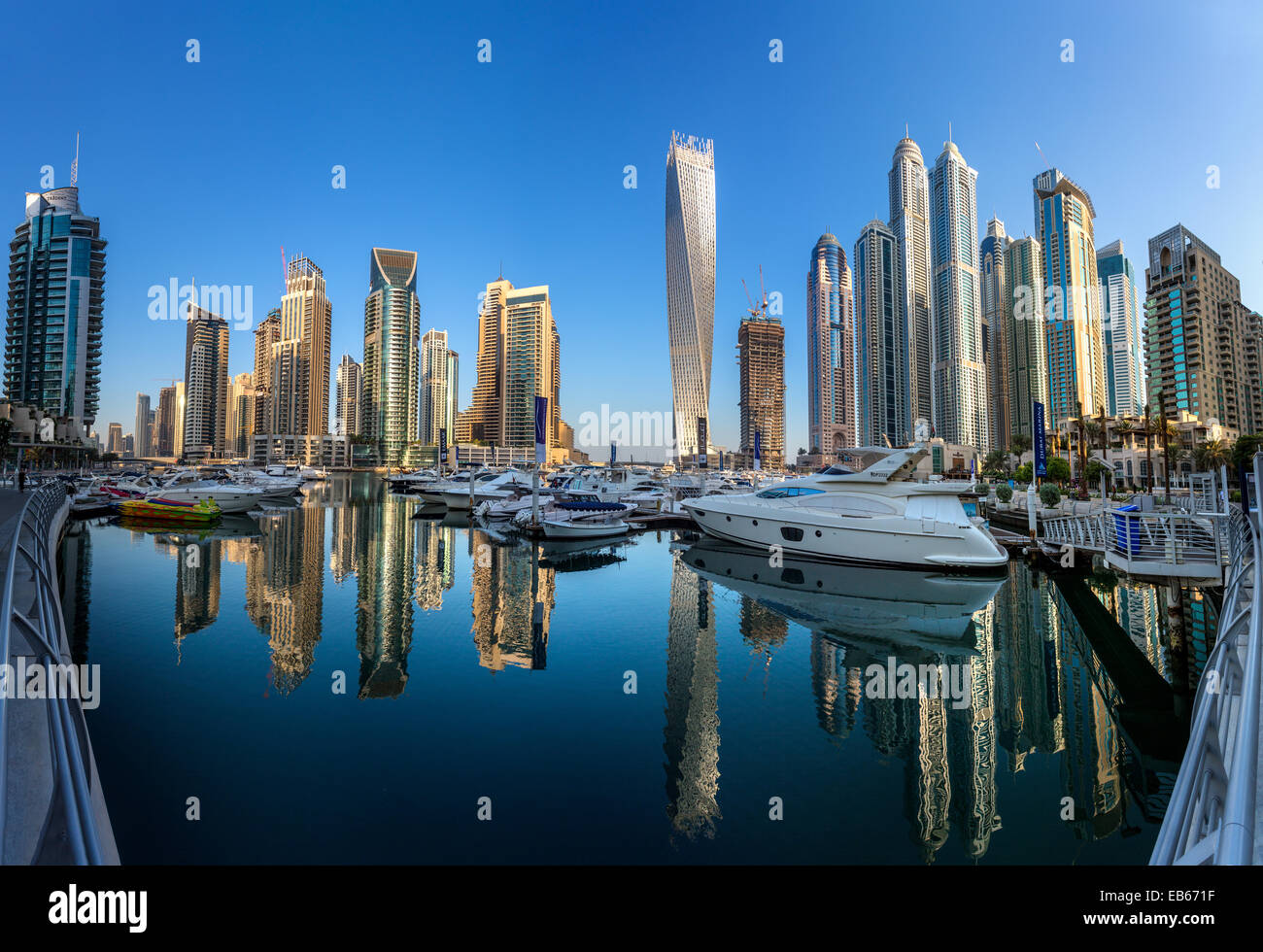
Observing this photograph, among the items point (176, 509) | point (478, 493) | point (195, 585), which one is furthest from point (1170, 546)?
point (176, 509)

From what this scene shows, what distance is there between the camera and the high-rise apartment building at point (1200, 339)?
358 ft

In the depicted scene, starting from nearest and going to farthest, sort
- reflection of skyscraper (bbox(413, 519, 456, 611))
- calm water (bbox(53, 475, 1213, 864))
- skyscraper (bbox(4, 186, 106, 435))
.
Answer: calm water (bbox(53, 475, 1213, 864)), reflection of skyscraper (bbox(413, 519, 456, 611)), skyscraper (bbox(4, 186, 106, 435))

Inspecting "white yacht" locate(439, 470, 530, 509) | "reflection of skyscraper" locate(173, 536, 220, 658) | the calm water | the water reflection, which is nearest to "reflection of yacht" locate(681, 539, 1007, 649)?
the water reflection

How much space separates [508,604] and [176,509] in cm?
3275

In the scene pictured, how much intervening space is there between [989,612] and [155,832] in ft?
67.0

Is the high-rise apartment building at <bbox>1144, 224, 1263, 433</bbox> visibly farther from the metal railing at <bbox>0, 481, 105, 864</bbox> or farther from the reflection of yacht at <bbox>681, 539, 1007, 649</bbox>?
the metal railing at <bbox>0, 481, 105, 864</bbox>

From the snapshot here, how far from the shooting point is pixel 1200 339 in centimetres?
10875

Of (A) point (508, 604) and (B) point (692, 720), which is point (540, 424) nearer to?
(A) point (508, 604)

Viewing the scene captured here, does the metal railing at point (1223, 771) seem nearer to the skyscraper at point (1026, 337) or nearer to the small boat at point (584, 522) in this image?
the small boat at point (584, 522)

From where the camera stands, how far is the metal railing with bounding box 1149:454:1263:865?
297 cm

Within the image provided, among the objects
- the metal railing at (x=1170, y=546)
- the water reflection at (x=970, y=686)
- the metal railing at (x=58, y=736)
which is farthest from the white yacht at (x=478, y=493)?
the metal railing at (x=1170, y=546)

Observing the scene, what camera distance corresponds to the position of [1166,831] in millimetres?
4418

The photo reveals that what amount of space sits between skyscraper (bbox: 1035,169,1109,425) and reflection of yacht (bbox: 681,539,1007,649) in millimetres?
148411
